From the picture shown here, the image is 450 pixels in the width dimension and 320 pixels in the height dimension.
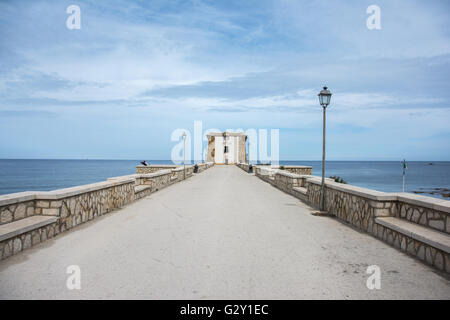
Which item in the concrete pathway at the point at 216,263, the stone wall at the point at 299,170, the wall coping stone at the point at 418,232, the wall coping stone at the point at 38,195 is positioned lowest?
the stone wall at the point at 299,170

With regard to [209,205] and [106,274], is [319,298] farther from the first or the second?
[209,205]

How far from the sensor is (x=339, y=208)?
387 inches

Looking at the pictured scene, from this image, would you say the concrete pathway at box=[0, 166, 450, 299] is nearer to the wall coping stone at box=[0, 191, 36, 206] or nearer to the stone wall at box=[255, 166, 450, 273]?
the stone wall at box=[255, 166, 450, 273]

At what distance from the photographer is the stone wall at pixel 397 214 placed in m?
5.44

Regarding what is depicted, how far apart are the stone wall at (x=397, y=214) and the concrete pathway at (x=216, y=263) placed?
22 centimetres

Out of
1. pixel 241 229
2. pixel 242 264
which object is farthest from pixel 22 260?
pixel 241 229

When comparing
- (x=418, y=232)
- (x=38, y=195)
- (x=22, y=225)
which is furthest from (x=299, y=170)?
(x=22, y=225)

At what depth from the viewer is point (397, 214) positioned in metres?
7.25

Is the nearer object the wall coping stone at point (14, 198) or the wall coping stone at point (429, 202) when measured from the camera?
the wall coping stone at point (429, 202)

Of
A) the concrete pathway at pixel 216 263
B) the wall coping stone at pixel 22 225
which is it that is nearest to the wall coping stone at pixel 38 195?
the wall coping stone at pixel 22 225

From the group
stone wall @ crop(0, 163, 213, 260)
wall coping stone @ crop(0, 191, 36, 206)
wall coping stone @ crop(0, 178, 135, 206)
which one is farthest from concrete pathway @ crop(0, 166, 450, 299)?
wall coping stone @ crop(0, 191, 36, 206)

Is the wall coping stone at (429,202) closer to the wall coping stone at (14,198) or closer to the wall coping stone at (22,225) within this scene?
the wall coping stone at (22,225)

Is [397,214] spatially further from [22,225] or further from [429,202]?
[22,225]
